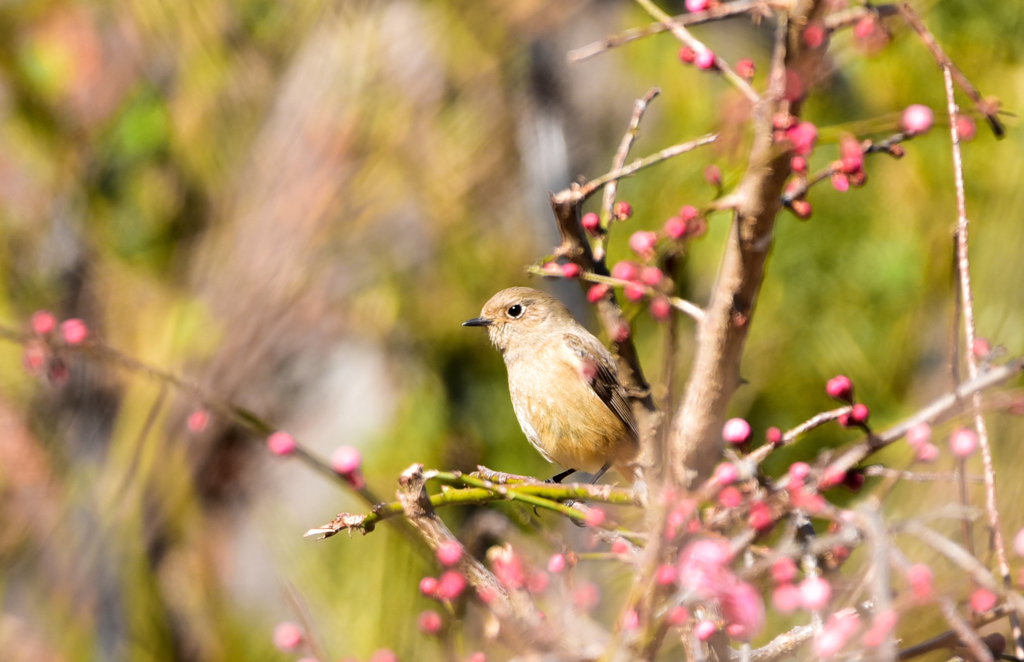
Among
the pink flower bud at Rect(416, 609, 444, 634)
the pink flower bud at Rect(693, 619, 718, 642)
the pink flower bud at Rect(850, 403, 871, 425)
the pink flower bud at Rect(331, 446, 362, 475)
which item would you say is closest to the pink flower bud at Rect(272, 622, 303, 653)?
the pink flower bud at Rect(416, 609, 444, 634)

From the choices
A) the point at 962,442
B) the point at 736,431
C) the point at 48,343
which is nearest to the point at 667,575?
the point at 736,431

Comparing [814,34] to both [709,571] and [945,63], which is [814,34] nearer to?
[945,63]

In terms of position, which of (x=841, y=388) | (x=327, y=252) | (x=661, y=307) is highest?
(x=327, y=252)

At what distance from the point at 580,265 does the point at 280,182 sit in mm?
1704

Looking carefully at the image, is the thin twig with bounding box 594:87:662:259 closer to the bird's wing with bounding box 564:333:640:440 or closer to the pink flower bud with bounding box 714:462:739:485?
the pink flower bud with bounding box 714:462:739:485

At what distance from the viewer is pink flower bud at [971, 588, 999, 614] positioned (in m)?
0.71

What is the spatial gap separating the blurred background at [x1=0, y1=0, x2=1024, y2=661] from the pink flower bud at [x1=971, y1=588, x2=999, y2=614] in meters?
1.52

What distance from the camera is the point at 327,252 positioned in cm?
272

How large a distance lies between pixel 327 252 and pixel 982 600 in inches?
89.8

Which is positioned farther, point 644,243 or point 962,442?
point 644,243

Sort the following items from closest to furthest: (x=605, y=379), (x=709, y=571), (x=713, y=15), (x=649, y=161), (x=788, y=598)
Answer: (x=709, y=571) < (x=788, y=598) < (x=713, y=15) < (x=649, y=161) < (x=605, y=379)

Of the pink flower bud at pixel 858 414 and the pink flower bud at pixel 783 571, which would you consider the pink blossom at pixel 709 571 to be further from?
the pink flower bud at pixel 858 414

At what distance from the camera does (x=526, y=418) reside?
2207mm

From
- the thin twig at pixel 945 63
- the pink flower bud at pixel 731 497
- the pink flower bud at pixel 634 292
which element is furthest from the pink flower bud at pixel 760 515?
the thin twig at pixel 945 63
